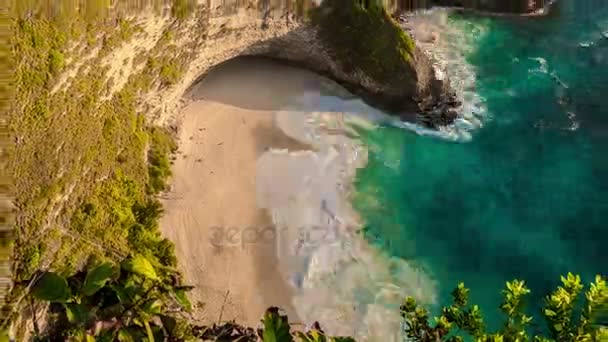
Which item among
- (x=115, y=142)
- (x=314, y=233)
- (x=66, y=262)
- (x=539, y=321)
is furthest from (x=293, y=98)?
(x=539, y=321)

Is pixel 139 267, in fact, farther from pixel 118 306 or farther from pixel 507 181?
pixel 507 181

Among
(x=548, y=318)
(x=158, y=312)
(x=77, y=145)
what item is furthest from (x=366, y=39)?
(x=158, y=312)

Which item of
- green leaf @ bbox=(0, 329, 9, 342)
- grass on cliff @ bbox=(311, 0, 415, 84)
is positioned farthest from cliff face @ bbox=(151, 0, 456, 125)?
green leaf @ bbox=(0, 329, 9, 342)

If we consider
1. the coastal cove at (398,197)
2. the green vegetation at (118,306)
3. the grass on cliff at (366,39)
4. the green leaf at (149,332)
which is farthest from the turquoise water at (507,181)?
the green leaf at (149,332)

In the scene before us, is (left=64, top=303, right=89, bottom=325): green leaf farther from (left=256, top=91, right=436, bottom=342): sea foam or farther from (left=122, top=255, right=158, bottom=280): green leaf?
(left=256, top=91, right=436, bottom=342): sea foam

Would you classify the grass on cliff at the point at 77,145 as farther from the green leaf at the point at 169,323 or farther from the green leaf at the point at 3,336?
the green leaf at the point at 169,323

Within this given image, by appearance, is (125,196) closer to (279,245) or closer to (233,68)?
(279,245)
